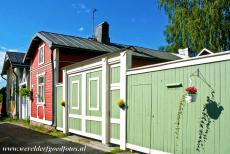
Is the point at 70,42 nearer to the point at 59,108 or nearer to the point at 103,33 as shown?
the point at 103,33

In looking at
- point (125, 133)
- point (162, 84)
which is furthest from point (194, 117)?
point (125, 133)

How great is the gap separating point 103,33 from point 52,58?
5194mm

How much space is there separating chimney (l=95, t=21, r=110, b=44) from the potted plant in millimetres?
14351

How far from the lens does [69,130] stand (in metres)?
15.2

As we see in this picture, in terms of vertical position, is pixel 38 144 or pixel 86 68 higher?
pixel 86 68

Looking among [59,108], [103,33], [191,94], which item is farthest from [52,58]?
[191,94]

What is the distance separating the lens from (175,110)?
840 cm

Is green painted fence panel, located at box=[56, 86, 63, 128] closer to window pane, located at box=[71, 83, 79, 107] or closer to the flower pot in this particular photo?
window pane, located at box=[71, 83, 79, 107]

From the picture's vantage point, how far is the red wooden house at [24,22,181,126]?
1742cm

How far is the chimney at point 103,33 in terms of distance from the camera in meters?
21.8

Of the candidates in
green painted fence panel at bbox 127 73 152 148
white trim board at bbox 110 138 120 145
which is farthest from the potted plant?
white trim board at bbox 110 138 120 145

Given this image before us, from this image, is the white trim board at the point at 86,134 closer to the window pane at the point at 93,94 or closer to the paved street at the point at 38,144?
the paved street at the point at 38,144

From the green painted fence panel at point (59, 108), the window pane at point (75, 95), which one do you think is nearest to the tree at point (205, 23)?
the green painted fence panel at point (59, 108)

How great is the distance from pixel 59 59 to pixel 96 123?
5.95 metres
